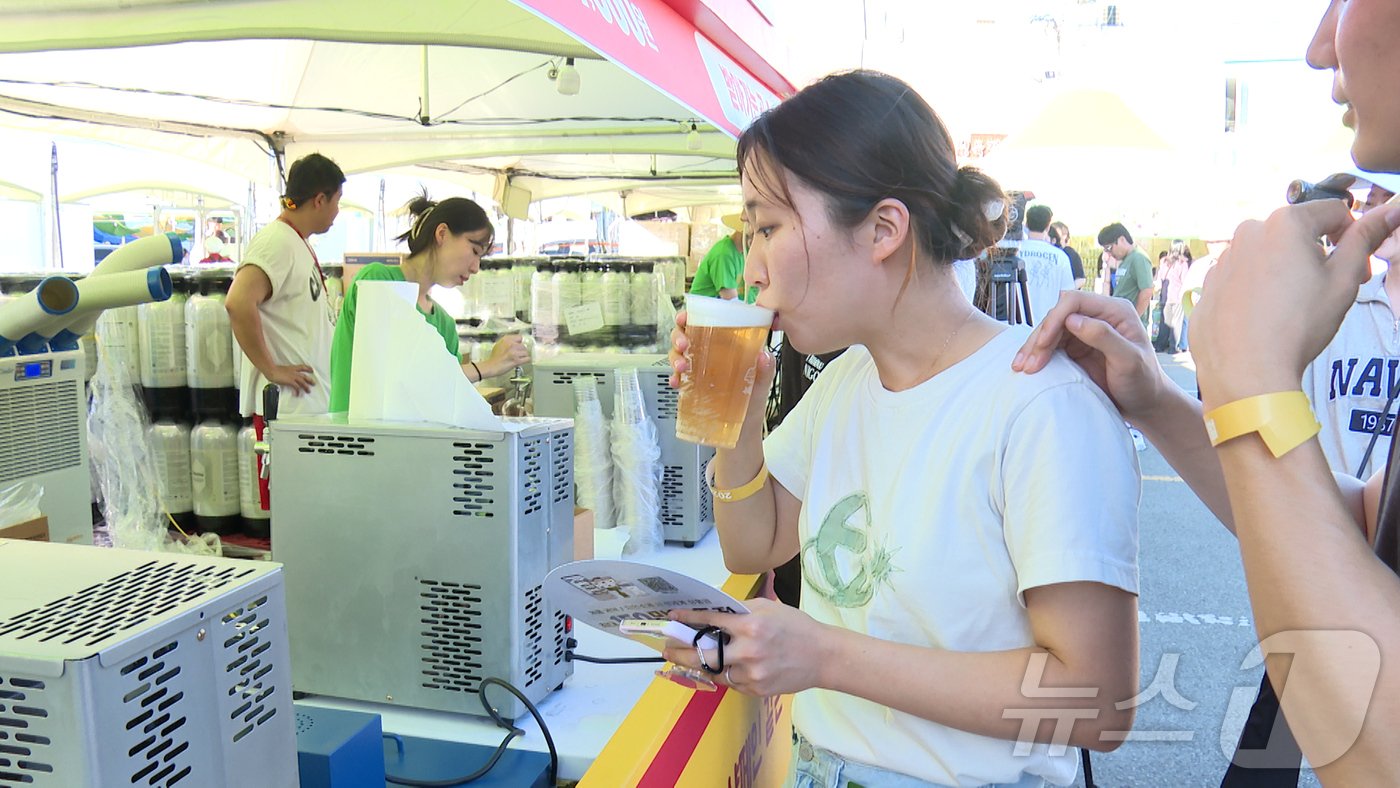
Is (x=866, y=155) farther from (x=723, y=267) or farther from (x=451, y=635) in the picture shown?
(x=723, y=267)

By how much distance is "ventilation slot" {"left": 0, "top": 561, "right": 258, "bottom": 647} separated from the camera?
0.83 meters

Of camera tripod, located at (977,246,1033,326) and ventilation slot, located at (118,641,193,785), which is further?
camera tripod, located at (977,246,1033,326)

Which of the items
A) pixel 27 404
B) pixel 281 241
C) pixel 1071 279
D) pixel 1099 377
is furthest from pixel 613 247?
pixel 1099 377

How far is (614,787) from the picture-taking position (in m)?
1.10

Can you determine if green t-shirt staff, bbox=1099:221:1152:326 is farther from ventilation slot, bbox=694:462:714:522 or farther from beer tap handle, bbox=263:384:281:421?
beer tap handle, bbox=263:384:281:421

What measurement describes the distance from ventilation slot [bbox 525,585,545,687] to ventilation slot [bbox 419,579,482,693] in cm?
8

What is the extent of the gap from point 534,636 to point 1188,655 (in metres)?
3.50

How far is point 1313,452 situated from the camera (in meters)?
0.73

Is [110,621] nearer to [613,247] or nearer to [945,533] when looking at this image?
[945,533]

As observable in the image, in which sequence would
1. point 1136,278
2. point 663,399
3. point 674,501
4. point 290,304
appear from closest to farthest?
point 674,501
point 663,399
point 290,304
point 1136,278

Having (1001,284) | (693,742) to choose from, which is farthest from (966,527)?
(1001,284)

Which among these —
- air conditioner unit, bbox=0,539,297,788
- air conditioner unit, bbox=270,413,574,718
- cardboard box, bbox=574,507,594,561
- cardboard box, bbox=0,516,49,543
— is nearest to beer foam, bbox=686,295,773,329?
air conditioner unit, bbox=270,413,574,718

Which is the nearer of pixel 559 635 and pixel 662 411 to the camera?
pixel 559 635

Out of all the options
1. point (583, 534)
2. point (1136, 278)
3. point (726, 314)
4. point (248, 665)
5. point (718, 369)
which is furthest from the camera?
point (1136, 278)
